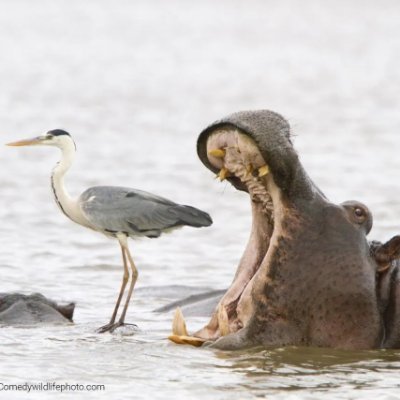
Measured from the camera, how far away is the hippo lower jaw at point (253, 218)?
6.14 m

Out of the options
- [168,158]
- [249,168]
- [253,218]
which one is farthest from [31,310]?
[168,158]

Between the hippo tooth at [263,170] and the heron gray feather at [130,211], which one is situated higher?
the heron gray feather at [130,211]

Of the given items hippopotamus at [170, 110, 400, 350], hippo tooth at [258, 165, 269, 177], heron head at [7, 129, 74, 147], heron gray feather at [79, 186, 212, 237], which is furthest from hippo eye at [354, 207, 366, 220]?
heron head at [7, 129, 74, 147]

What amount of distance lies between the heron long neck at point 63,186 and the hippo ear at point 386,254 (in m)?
2.85

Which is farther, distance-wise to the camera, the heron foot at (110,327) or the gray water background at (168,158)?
the heron foot at (110,327)

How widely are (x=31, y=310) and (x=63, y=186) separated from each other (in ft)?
4.76

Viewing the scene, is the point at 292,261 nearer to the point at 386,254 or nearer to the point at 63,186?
the point at 386,254

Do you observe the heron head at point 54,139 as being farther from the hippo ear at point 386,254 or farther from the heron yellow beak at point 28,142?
the hippo ear at point 386,254

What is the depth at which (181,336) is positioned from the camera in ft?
21.7

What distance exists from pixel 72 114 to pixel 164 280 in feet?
41.1

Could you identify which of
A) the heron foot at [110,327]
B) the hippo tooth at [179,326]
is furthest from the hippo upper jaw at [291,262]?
the heron foot at [110,327]

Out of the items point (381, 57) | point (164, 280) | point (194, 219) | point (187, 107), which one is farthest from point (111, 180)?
point (381, 57)

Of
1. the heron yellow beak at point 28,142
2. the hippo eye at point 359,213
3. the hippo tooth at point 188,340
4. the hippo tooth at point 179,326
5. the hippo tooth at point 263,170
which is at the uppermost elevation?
the heron yellow beak at point 28,142

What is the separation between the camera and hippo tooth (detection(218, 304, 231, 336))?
6.38 m
